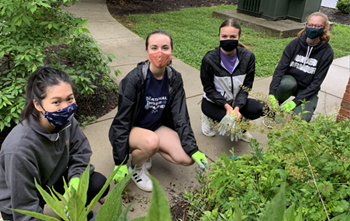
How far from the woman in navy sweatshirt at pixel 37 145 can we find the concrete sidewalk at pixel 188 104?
0.75m

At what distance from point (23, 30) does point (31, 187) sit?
1.83 metres

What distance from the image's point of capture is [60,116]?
6.03ft

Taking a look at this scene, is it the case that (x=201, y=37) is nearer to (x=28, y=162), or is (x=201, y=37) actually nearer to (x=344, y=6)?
(x=28, y=162)

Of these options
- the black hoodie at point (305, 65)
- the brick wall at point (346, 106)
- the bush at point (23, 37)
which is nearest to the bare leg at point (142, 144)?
the bush at point (23, 37)

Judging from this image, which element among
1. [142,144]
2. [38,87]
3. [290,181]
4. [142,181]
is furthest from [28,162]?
[290,181]

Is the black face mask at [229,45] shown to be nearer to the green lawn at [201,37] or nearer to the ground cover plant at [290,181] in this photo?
the ground cover plant at [290,181]

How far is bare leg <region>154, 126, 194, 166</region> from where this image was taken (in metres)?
2.64

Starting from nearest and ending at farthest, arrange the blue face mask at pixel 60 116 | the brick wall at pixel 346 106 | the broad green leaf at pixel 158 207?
1. the broad green leaf at pixel 158 207
2. the blue face mask at pixel 60 116
3. the brick wall at pixel 346 106

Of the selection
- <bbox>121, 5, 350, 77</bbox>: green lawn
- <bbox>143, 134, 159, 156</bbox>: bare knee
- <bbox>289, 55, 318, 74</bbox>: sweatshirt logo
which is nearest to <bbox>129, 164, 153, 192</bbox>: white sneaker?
<bbox>143, 134, 159, 156</bbox>: bare knee

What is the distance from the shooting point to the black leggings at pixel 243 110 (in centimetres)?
321

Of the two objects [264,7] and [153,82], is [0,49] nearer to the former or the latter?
[153,82]

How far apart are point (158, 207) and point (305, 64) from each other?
3.73 metres

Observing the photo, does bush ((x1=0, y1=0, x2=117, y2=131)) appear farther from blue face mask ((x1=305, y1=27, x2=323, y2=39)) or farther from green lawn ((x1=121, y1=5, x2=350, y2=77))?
green lawn ((x1=121, y1=5, x2=350, y2=77))

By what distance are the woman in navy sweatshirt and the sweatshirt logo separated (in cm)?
296
